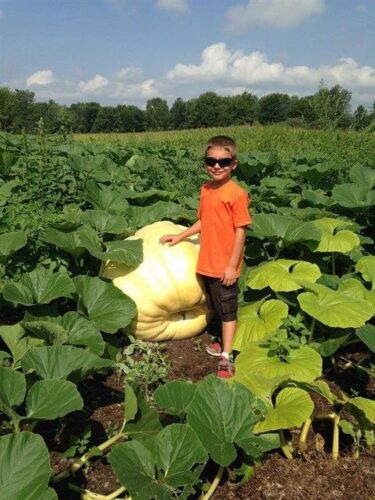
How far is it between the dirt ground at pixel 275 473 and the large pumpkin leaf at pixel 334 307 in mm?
602

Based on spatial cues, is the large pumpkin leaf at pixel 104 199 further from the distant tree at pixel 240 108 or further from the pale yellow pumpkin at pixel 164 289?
the distant tree at pixel 240 108

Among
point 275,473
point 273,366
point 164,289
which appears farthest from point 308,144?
point 275,473

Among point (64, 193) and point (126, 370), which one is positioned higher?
point (64, 193)

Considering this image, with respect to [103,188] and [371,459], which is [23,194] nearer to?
[103,188]

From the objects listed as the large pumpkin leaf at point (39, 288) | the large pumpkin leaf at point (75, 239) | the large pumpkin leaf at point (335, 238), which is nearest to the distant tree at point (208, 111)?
the large pumpkin leaf at point (335, 238)

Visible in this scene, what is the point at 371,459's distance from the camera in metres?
2.54

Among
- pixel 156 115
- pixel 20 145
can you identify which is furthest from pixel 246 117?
pixel 20 145

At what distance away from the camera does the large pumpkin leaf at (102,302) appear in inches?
124

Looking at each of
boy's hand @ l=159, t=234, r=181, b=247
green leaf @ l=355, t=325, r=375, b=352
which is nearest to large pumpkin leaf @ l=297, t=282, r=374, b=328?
green leaf @ l=355, t=325, r=375, b=352

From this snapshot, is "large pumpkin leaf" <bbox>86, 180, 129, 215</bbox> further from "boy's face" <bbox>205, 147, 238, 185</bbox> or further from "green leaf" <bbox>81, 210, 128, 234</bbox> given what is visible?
"boy's face" <bbox>205, 147, 238, 185</bbox>

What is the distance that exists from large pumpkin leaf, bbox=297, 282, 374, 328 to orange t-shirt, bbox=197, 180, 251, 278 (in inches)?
22.5

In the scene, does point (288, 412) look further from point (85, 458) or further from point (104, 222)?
point (104, 222)

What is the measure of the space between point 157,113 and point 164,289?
105401 mm

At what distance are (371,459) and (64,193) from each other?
10.2ft
